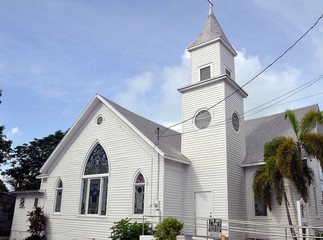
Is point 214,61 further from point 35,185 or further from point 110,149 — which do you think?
point 35,185

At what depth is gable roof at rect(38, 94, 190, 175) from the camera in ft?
51.7

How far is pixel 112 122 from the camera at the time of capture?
1814 centimetres

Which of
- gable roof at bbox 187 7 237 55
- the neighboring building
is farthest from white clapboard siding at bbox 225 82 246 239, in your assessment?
the neighboring building

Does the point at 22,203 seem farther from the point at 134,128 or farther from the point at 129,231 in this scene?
the point at 129,231

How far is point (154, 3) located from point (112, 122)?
7698 mm

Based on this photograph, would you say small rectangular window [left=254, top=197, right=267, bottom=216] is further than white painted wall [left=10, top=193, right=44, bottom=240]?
No

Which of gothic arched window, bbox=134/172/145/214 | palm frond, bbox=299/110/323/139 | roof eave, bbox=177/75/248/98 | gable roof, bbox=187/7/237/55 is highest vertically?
gable roof, bbox=187/7/237/55

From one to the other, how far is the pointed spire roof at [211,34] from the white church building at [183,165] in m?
0.06

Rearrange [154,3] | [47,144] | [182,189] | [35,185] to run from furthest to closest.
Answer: [47,144] → [35,185] → [182,189] → [154,3]

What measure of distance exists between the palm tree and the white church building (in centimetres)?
134

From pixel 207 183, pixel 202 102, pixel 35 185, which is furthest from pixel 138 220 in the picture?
pixel 35 185

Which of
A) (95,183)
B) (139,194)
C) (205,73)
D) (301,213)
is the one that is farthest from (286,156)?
(95,183)

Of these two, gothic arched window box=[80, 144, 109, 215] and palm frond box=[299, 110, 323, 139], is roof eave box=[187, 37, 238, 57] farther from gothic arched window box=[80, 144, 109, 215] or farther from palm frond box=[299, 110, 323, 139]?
gothic arched window box=[80, 144, 109, 215]

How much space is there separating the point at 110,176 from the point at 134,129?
309 cm
